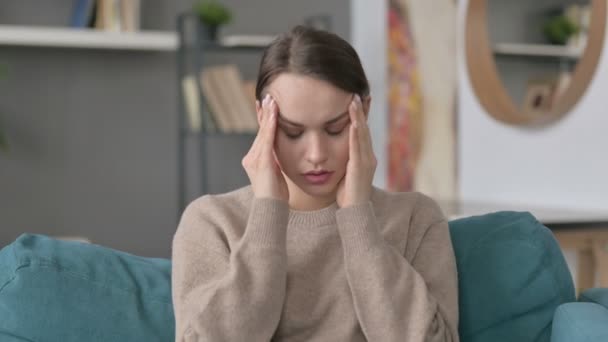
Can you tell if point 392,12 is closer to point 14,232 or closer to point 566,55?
point 566,55

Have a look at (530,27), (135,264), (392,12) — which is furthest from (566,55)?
(135,264)

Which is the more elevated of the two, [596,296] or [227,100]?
[227,100]

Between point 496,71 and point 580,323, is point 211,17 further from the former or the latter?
point 580,323

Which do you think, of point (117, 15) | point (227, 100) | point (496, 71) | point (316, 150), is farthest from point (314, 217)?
point (117, 15)

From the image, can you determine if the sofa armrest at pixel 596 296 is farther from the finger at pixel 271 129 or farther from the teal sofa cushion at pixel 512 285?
the finger at pixel 271 129

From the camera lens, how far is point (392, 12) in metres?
4.11

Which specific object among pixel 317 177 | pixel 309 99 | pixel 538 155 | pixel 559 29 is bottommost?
pixel 538 155

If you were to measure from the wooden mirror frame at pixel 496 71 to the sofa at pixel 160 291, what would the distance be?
1.26 meters

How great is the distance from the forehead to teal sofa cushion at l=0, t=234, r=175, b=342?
0.42 meters

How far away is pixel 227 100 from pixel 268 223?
8.37ft

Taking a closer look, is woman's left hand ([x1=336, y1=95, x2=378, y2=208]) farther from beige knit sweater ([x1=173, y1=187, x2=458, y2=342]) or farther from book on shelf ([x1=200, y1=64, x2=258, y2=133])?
book on shelf ([x1=200, y1=64, x2=258, y2=133])

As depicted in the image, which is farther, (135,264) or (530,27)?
(530,27)

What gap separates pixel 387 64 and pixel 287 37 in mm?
2661

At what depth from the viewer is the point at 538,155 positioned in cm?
312
